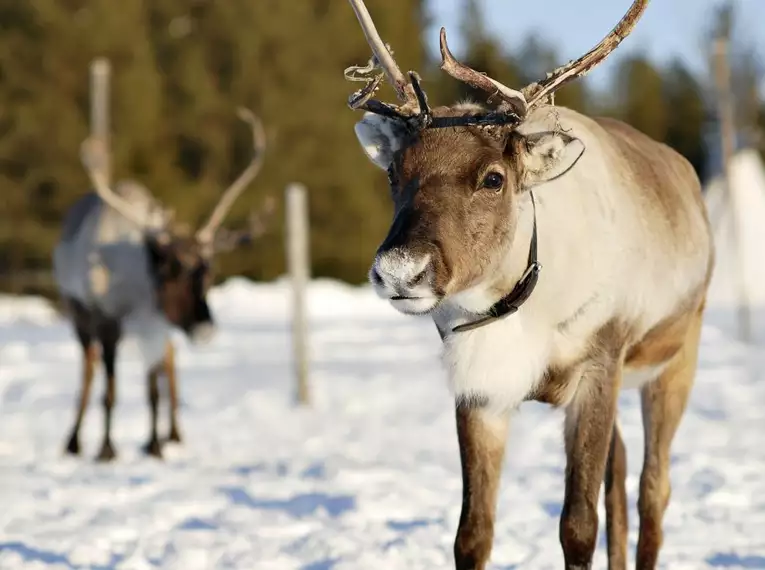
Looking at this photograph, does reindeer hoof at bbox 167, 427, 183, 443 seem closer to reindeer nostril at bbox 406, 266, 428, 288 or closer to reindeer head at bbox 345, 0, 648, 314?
reindeer head at bbox 345, 0, 648, 314

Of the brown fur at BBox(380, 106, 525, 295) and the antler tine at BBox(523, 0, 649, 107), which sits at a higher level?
the antler tine at BBox(523, 0, 649, 107)

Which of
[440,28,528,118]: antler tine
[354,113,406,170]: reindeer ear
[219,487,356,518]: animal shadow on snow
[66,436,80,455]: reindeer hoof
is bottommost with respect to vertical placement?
[66,436,80,455]: reindeer hoof

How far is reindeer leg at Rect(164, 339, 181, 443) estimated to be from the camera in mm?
8891

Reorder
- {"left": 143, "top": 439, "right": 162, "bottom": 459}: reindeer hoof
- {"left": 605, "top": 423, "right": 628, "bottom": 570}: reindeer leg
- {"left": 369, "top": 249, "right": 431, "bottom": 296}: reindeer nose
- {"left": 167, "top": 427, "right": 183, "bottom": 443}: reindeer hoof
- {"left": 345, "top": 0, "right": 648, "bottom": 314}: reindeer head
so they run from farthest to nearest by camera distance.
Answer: {"left": 167, "top": 427, "right": 183, "bottom": 443}: reindeer hoof → {"left": 143, "top": 439, "right": 162, "bottom": 459}: reindeer hoof → {"left": 605, "top": 423, "right": 628, "bottom": 570}: reindeer leg → {"left": 345, "top": 0, "right": 648, "bottom": 314}: reindeer head → {"left": 369, "top": 249, "right": 431, "bottom": 296}: reindeer nose

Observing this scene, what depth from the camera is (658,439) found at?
4766 mm

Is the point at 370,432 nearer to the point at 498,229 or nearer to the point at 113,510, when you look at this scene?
the point at 113,510

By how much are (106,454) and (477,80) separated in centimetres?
563

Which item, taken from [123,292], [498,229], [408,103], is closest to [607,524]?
[498,229]

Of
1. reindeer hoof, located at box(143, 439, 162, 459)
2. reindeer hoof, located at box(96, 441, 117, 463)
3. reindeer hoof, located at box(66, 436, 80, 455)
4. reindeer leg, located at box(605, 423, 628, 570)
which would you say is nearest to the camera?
reindeer leg, located at box(605, 423, 628, 570)

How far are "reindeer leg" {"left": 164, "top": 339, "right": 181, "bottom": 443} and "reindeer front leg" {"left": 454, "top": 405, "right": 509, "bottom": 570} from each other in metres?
5.18

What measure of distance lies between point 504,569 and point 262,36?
24.8m

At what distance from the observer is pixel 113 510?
20.4 ft

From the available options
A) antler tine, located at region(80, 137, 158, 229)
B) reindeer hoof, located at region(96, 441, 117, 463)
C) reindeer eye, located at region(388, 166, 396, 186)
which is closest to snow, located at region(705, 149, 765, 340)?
antler tine, located at region(80, 137, 158, 229)

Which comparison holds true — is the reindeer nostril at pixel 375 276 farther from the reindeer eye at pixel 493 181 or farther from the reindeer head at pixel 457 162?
the reindeer eye at pixel 493 181
